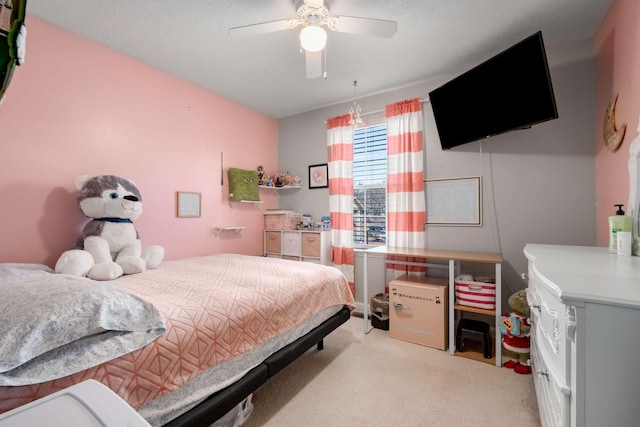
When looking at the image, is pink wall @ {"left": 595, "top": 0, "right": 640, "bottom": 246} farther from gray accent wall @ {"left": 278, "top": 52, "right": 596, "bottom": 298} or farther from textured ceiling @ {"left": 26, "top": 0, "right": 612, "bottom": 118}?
textured ceiling @ {"left": 26, "top": 0, "right": 612, "bottom": 118}

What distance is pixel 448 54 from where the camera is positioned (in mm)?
2461

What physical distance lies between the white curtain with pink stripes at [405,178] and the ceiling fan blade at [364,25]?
1.32m

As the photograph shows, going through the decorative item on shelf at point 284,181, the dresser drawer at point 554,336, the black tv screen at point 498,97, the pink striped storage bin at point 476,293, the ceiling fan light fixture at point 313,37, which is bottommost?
the pink striped storage bin at point 476,293

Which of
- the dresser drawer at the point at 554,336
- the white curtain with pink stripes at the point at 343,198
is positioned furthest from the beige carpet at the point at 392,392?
the white curtain with pink stripes at the point at 343,198

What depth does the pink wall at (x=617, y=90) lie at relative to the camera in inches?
61.7

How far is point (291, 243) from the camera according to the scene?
3.52 m

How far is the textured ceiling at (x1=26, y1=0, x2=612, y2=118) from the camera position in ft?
6.19

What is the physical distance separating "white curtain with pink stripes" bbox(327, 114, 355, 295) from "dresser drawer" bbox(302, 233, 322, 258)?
8.9 inches

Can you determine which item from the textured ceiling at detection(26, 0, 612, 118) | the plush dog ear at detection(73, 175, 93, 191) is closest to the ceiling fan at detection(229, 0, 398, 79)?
Result: the textured ceiling at detection(26, 0, 612, 118)

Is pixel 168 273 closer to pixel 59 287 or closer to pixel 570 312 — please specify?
pixel 59 287

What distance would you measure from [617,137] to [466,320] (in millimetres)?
1711

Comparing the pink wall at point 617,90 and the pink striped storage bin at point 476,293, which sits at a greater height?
the pink wall at point 617,90

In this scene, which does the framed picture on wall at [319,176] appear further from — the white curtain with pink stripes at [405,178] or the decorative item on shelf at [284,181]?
the white curtain with pink stripes at [405,178]

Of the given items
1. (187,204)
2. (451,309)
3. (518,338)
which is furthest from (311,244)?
(518,338)
